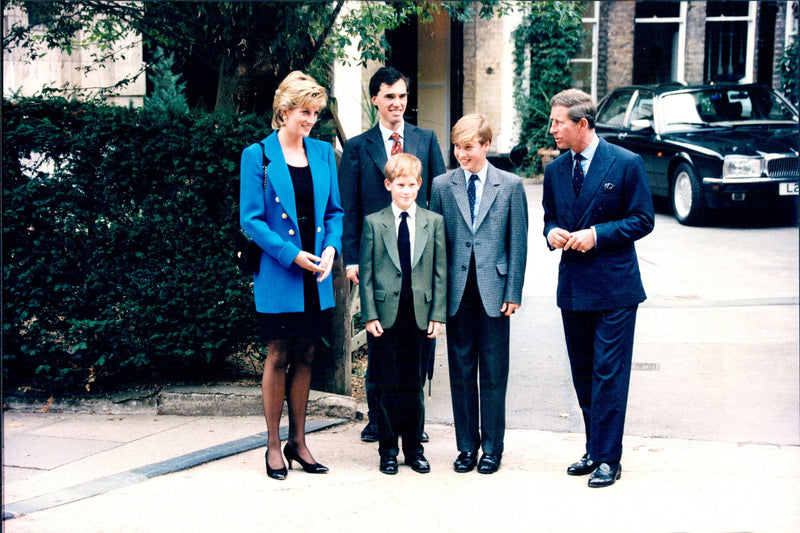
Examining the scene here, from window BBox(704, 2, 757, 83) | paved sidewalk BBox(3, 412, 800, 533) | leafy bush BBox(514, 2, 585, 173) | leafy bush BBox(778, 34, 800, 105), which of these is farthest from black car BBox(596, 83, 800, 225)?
paved sidewalk BBox(3, 412, 800, 533)

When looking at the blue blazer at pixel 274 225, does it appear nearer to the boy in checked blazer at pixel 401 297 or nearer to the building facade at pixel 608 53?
the boy in checked blazer at pixel 401 297

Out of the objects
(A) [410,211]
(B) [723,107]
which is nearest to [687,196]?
(B) [723,107]

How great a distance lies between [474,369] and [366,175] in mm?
1244

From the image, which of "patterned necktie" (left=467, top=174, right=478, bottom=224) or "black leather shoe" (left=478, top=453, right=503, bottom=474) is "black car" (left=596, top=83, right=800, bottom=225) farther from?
"black leather shoe" (left=478, top=453, right=503, bottom=474)

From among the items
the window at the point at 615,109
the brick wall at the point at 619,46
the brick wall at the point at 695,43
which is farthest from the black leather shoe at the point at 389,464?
the brick wall at the point at 695,43

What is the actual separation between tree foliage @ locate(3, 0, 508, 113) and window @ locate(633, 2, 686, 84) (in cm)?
1478

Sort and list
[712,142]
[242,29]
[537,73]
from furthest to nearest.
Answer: [537,73], [712,142], [242,29]

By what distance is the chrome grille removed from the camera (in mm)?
12273

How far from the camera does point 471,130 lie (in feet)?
15.6

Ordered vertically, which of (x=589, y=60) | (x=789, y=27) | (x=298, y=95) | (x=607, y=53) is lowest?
(x=298, y=95)

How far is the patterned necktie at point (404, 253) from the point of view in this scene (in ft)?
15.6

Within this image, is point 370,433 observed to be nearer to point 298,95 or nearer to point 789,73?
point 298,95

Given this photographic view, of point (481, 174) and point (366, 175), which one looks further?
point (366, 175)

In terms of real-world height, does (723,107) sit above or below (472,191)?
above
